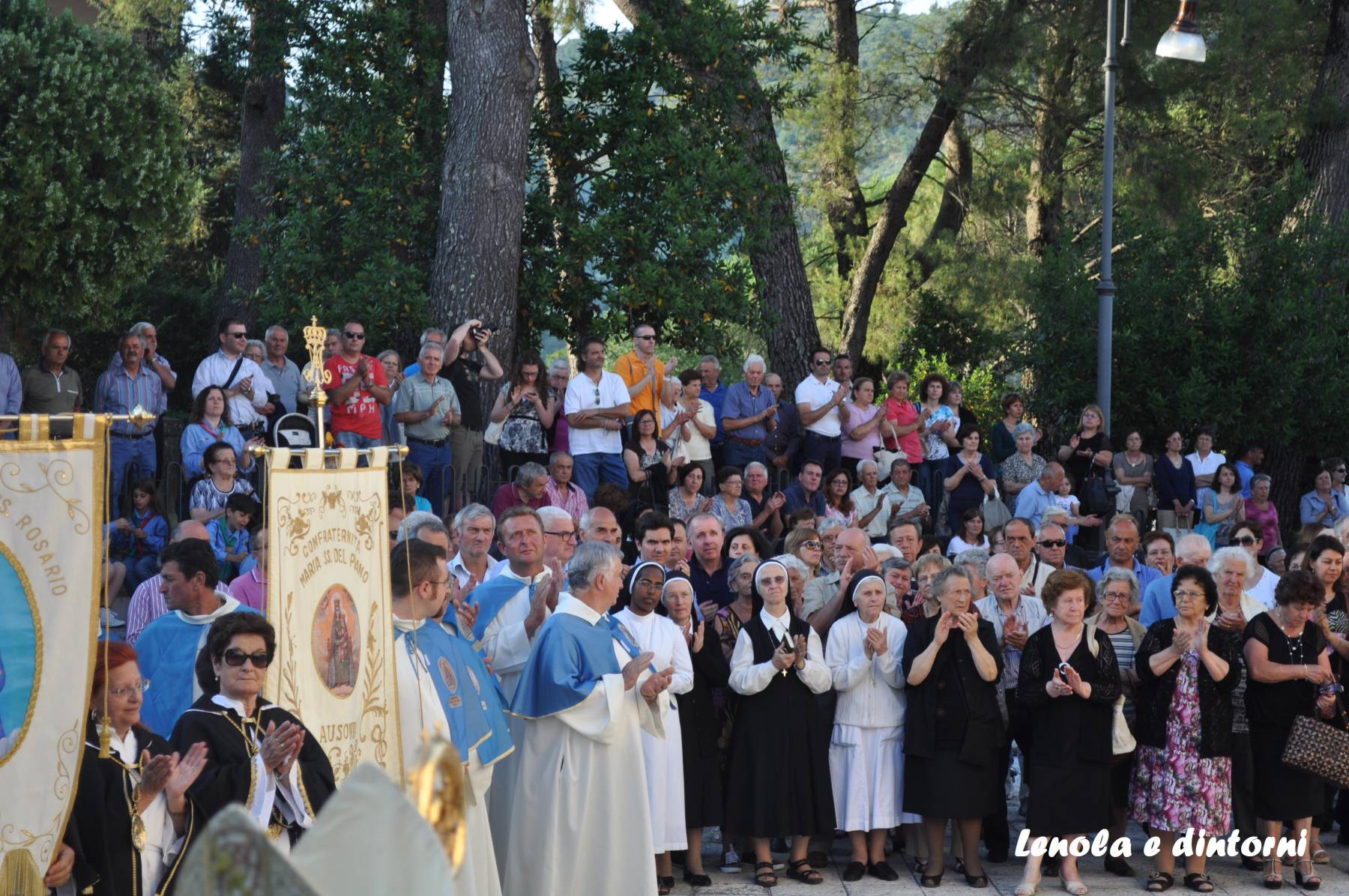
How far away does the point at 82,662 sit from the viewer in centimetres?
493

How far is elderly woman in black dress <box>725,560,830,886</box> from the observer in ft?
28.4

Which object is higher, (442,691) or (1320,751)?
(442,691)

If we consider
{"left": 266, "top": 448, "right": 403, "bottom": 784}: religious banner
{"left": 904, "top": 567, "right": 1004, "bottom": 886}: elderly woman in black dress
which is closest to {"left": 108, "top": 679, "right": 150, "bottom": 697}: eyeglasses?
{"left": 266, "top": 448, "right": 403, "bottom": 784}: religious banner

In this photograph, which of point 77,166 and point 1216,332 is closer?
point 77,166

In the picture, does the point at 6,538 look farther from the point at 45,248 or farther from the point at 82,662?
the point at 45,248

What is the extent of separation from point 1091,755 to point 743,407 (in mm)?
5719

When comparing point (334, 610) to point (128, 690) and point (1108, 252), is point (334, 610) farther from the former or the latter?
point (1108, 252)

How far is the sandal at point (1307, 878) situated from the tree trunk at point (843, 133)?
47.2 ft

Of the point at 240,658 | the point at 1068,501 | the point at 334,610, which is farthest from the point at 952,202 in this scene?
the point at 240,658

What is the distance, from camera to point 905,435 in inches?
574

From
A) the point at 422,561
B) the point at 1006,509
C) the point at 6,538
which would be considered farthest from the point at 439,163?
the point at 6,538

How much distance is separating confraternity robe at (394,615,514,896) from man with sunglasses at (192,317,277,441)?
5613 millimetres

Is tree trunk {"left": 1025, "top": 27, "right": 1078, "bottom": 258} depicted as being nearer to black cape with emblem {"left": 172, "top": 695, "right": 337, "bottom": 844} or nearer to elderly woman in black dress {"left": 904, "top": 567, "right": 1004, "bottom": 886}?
elderly woman in black dress {"left": 904, "top": 567, "right": 1004, "bottom": 886}

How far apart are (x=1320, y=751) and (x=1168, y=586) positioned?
1555 mm
